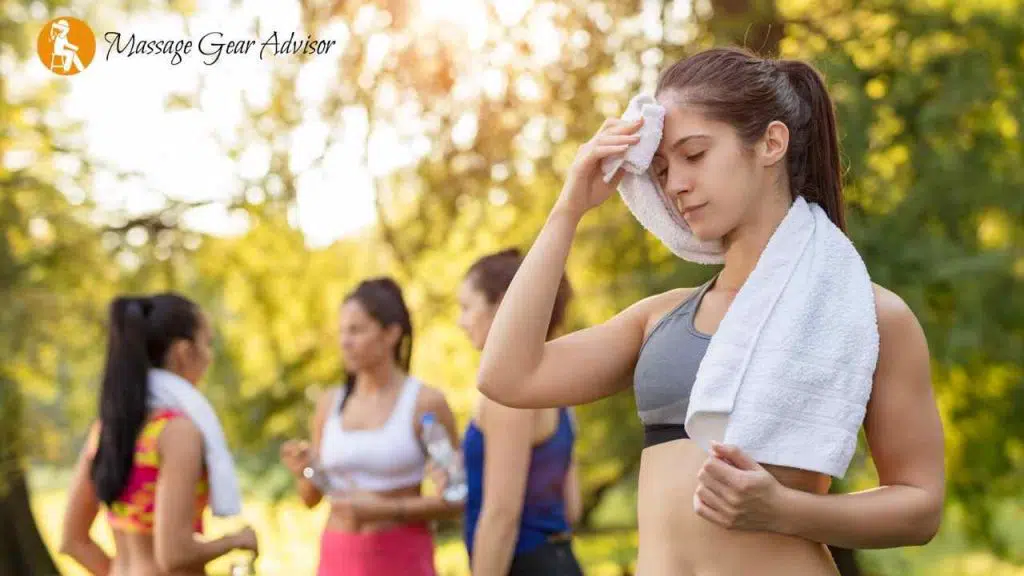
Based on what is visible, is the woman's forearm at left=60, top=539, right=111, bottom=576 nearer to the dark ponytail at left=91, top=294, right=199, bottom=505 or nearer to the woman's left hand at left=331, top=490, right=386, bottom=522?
the dark ponytail at left=91, top=294, right=199, bottom=505

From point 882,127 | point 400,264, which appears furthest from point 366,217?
point 882,127

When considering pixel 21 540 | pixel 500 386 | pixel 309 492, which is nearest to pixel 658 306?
pixel 500 386

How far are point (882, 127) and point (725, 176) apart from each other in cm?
561

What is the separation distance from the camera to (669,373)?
209cm

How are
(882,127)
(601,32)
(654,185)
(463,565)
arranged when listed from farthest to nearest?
(463,565)
(601,32)
(882,127)
(654,185)

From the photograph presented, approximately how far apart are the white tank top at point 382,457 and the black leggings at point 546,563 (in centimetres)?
97

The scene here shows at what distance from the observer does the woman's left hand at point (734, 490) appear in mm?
1851

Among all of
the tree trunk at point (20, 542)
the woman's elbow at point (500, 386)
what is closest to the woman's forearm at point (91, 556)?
the woman's elbow at point (500, 386)

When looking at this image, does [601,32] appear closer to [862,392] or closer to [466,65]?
[466,65]

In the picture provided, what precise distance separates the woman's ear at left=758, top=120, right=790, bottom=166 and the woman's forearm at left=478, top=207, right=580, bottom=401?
34 cm

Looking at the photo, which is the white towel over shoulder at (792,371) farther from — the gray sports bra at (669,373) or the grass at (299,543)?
the grass at (299,543)

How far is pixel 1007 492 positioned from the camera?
29.5ft

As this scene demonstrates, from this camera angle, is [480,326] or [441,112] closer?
[480,326]

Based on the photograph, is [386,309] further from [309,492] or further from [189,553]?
[189,553]
